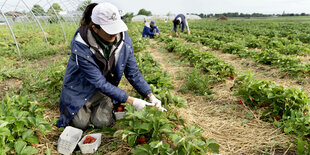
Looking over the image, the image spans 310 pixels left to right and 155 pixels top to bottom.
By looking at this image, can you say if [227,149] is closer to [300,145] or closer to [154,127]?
[300,145]

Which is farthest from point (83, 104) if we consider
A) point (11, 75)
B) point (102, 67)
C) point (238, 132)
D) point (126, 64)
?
point (11, 75)

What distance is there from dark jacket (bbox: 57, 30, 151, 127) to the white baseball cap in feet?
1.37

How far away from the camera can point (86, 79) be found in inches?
107

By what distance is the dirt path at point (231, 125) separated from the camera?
2539 mm

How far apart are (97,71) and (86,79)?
0.78ft

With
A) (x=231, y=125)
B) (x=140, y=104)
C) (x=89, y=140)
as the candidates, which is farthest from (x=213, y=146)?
(x=89, y=140)

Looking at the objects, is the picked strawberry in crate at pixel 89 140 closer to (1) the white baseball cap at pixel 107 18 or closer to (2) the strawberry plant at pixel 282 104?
(1) the white baseball cap at pixel 107 18

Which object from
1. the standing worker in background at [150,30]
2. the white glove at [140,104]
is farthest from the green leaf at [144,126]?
the standing worker in background at [150,30]

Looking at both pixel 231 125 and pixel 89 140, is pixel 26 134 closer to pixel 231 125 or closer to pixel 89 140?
pixel 89 140

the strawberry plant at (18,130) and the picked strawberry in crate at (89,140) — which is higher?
the strawberry plant at (18,130)

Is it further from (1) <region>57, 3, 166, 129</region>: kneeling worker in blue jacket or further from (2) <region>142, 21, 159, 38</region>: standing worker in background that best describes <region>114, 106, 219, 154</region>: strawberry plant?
(2) <region>142, 21, 159, 38</region>: standing worker in background

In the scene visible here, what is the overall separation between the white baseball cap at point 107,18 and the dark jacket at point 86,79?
417mm

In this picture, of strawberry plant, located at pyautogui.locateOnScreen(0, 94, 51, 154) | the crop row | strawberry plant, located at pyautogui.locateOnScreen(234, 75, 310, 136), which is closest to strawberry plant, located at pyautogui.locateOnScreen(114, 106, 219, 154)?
strawberry plant, located at pyautogui.locateOnScreen(0, 94, 51, 154)

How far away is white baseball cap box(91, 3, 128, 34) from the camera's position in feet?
7.63
